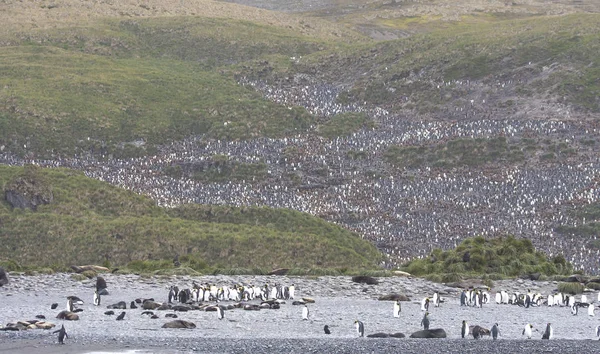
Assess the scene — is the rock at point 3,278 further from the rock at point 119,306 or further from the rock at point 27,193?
the rock at point 27,193

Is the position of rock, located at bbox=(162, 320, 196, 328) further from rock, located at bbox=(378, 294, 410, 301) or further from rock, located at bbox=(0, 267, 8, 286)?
rock, located at bbox=(0, 267, 8, 286)

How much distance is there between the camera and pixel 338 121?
306ft

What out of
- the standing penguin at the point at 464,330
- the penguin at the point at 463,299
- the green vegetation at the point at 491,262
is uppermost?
the green vegetation at the point at 491,262

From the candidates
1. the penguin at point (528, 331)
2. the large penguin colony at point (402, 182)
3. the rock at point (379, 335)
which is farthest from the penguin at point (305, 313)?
the large penguin colony at point (402, 182)

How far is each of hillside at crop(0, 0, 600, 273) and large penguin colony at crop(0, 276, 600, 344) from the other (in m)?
23.4

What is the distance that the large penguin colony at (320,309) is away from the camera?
92.8 feet

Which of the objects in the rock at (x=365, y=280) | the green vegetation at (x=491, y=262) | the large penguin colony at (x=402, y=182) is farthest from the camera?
the large penguin colony at (x=402, y=182)

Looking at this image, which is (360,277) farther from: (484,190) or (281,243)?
(484,190)

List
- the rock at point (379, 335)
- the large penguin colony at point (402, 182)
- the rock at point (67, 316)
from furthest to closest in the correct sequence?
the large penguin colony at point (402, 182)
the rock at point (67, 316)
the rock at point (379, 335)

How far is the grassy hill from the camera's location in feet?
179

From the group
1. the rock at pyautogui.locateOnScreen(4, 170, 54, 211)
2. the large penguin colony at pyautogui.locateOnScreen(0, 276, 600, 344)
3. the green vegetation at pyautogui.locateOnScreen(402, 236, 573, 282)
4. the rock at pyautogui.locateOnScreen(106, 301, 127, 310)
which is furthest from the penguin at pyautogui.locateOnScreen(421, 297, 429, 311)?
the rock at pyautogui.locateOnScreen(4, 170, 54, 211)

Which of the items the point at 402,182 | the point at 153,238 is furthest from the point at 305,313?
the point at 402,182

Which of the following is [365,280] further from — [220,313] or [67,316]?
[67,316]

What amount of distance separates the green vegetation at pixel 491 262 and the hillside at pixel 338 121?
1389 centimetres
